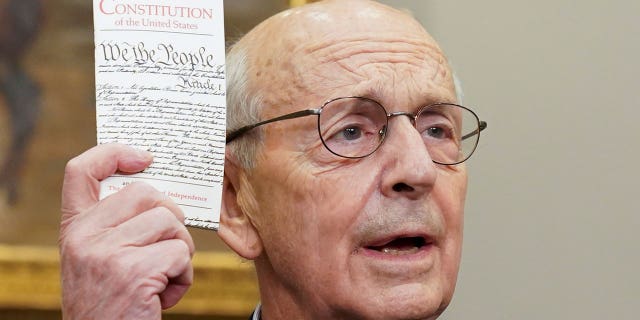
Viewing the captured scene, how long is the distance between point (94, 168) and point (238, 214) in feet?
1.53

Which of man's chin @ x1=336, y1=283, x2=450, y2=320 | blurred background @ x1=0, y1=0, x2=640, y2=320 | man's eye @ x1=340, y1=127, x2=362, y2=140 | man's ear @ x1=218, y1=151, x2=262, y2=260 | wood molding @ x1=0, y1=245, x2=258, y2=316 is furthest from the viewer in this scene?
blurred background @ x1=0, y1=0, x2=640, y2=320

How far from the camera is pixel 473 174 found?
3.00 m

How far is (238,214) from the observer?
226 cm

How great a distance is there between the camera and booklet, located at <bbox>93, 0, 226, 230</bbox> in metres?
1.87

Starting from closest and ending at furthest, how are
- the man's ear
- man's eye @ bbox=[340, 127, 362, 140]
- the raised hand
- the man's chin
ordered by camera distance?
1. the raised hand
2. the man's chin
3. man's eye @ bbox=[340, 127, 362, 140]
4. the man's ear

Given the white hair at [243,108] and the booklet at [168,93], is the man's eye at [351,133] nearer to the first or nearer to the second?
the white hair at [243,108]

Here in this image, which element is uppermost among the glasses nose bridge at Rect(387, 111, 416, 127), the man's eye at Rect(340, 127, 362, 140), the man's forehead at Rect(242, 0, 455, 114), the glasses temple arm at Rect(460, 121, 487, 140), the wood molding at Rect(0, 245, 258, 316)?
the man's forehead at Rect(242, 0, 455, 114)

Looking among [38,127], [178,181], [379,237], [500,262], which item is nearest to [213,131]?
[178,181]

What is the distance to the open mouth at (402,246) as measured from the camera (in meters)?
2.05

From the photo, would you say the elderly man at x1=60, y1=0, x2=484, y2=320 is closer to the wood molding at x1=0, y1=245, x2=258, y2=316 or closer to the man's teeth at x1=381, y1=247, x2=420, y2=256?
the man's teeth at x1=381, y1=247, x2=420, y2=256

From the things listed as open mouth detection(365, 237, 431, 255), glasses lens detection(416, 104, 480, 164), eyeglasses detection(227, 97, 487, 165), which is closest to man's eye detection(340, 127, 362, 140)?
eyeglasses detection(227, 97, 487, 165)

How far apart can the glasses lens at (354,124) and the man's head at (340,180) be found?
0.06 ft

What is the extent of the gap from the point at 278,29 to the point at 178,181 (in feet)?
1.65

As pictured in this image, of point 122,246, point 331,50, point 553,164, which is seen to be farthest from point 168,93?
point 553,164
